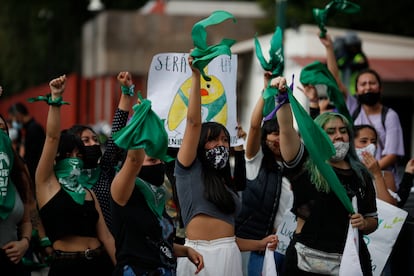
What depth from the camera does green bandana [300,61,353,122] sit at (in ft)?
25.5

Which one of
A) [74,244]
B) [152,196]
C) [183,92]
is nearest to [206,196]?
[152,196]

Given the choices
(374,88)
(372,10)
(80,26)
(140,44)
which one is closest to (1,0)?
(80,26)

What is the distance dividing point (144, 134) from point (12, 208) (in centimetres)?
130

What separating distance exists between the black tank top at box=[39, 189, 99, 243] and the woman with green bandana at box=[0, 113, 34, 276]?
0.21 metres

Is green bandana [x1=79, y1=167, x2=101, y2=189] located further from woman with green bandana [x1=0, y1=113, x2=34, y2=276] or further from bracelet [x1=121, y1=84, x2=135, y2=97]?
bracelet [x1=121, y1=84, x2=135, y2=97]

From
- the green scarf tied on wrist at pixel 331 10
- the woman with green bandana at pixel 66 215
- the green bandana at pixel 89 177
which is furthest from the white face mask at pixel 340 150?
the green scarf tied on wrist at pixel 331 10

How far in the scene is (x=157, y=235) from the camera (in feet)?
20.1

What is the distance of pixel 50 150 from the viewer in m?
6.48

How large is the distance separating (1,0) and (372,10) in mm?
24354

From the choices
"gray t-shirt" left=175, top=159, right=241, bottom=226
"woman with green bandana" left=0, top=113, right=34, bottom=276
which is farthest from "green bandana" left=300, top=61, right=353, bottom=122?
"woman with green bandana" left=0, top=113, right=34, bottom=276

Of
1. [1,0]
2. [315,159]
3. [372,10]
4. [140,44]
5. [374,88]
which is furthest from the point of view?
[1,0]

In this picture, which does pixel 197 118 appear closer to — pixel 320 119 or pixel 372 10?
pixel 320 119

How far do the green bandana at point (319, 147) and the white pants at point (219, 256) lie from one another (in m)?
0.73

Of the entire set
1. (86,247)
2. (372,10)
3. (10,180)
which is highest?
(372,10)
